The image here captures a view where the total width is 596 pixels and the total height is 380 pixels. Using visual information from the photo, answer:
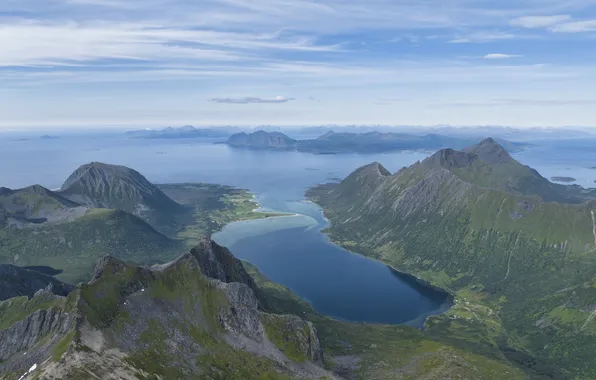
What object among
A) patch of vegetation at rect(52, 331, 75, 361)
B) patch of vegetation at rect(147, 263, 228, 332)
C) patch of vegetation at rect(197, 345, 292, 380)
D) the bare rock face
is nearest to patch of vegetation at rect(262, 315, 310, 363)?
patch of vegetation at rect(197, 345, 292, 380)

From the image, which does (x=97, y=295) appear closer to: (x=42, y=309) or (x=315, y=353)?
(x=42, y=309)

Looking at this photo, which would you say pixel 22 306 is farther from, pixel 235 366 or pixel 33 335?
pixel 235 366

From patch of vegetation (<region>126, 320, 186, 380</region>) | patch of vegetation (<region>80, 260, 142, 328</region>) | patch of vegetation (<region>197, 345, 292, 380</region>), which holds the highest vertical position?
patch of vegetation (<region>80, 260, 142, 328</region>)

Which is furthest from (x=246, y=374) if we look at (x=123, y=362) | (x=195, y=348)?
(x=123, y=362)

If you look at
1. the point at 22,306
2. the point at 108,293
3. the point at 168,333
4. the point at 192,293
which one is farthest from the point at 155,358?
the point at 22,306

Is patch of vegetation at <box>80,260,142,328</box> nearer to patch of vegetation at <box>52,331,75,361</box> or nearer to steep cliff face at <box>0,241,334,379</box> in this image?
steep cliff face at <box>0,241,334,379</box>

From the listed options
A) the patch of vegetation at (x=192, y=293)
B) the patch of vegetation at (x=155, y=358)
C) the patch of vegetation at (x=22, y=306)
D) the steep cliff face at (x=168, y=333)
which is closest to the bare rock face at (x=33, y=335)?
the steep cliff face at (x=168, y=333)

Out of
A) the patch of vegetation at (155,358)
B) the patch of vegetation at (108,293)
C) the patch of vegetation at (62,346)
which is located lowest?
the patch of vegetation at (155,358)

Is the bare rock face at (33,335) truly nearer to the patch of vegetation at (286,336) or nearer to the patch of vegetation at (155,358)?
the patch of vegetation at (155,358)
